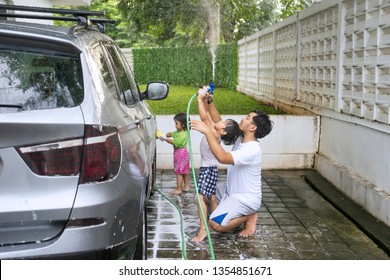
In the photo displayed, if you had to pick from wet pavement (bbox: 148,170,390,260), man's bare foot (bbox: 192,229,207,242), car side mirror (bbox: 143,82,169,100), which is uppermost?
car side mirror (bbox: 143,82,169,100)

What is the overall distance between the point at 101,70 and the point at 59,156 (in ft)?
2.55

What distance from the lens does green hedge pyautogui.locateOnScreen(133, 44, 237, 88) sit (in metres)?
24.8

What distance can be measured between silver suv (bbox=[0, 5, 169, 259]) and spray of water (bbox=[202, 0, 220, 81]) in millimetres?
22756

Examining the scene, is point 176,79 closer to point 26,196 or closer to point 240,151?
point 240,151

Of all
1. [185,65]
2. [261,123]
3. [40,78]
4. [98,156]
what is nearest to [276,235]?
[261,123]

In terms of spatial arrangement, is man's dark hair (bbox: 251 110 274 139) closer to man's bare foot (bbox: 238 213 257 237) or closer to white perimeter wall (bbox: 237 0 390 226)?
man's bare foot (bbox: 238 213 257 237)

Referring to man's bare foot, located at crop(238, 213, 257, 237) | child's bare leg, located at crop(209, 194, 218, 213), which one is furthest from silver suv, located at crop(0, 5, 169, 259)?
child's bare leg, located at crop(209, 194, 218, 213)

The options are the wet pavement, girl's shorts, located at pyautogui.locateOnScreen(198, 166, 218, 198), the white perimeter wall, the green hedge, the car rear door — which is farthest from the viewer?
the green hedge

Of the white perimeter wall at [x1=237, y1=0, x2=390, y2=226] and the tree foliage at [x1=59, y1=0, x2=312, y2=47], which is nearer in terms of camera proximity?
the white perimeter wall at [x1=237, y1=0, x2=390, y2=226]

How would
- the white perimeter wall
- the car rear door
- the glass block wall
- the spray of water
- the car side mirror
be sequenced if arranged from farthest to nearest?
the spray of water, the glass block wall, the white perimeter wall, the car side mirror, the car rear door

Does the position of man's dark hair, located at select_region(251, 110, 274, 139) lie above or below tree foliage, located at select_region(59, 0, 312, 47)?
below

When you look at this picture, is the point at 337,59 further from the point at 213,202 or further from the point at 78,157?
the point at 78,157
